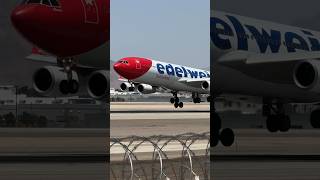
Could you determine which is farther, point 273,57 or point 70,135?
point 273,57

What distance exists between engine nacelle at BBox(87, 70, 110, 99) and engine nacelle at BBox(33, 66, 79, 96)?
447mm

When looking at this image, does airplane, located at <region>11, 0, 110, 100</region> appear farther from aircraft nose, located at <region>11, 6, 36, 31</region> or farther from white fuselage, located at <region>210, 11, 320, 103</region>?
white fuselage, located at <region>210, 11, 320, 103</region>

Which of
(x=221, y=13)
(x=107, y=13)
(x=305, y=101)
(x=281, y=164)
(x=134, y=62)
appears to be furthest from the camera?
(x=134, y=62)

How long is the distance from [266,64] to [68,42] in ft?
32.6

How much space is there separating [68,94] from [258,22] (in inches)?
330

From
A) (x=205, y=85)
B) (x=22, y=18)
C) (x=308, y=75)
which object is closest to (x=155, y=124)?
(x=205, y=85)

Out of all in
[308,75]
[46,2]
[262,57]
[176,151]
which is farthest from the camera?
[262,57]

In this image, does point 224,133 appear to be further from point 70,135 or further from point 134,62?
point 134,62

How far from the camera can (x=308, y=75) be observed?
1927 cm

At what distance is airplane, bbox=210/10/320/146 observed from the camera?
18250mm

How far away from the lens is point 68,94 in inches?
529

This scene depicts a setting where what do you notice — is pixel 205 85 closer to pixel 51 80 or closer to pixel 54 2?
pixel 54 2

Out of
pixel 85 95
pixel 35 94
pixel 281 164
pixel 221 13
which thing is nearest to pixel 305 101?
pixel 281 164

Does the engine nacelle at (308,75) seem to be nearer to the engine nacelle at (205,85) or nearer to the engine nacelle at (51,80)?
the engine nacelle at (51,80)
